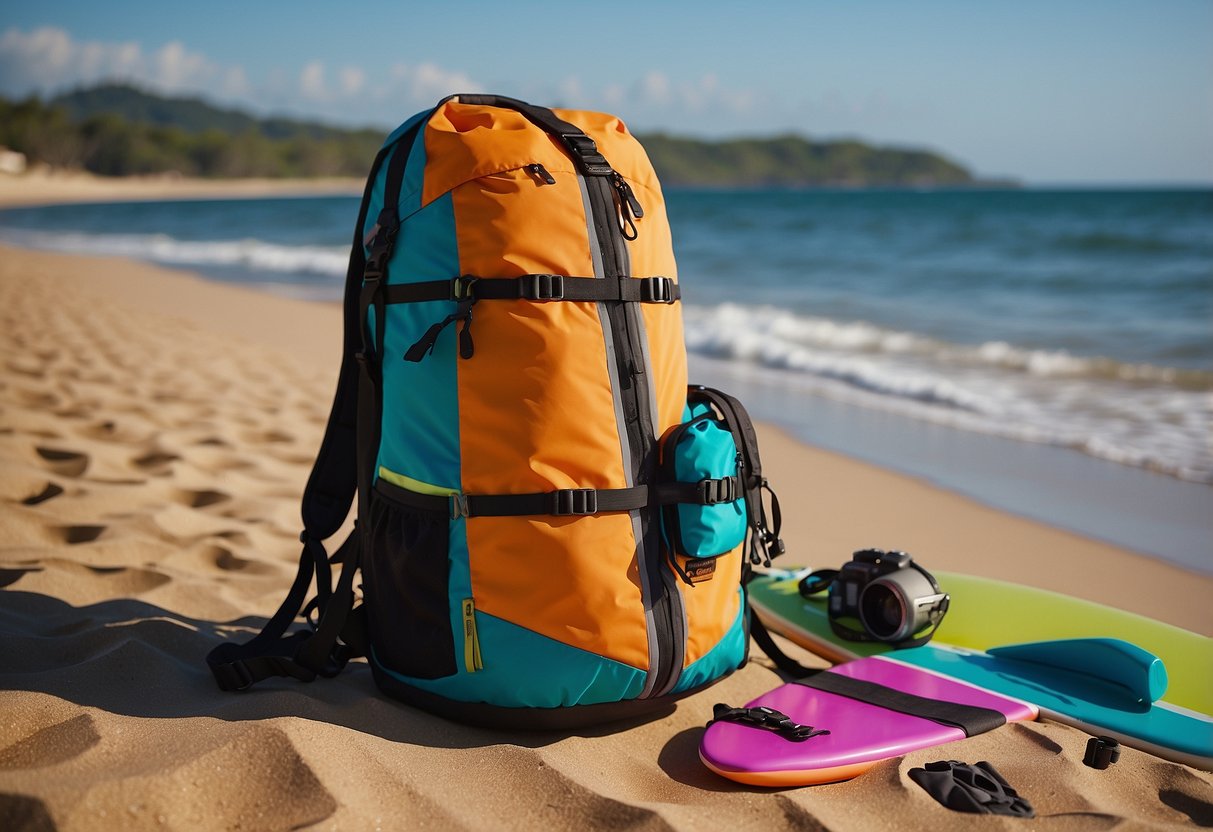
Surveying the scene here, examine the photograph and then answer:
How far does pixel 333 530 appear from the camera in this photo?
2.47 metres

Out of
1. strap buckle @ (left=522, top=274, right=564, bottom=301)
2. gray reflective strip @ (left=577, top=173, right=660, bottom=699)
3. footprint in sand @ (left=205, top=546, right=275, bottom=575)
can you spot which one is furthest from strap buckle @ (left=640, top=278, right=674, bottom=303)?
footprint in sand @ (left=205, top=546, right=275, bottom=575)

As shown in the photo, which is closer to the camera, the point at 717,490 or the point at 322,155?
the point at 717,490

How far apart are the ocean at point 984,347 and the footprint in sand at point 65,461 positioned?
358cm

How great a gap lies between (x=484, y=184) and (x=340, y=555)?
3.51ft

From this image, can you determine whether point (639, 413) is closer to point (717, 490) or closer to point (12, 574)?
point (717, 490)

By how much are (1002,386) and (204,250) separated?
1761 cm

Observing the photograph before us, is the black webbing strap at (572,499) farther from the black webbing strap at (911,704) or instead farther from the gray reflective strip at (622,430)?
the black webbing strap at (911,704)

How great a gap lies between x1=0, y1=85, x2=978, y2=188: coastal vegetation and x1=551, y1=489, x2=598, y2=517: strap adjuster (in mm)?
78217

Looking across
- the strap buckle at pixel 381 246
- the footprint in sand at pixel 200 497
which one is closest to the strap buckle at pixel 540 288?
the strap buckle at pixel 381 246

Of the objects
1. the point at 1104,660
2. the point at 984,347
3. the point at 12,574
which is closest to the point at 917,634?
the point at 1104,660

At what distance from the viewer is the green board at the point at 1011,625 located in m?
2.54

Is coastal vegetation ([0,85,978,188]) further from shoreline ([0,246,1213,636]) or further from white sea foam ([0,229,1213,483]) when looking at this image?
shoreline ([0,246,1213,636])

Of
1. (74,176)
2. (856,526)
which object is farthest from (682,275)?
(74,176)

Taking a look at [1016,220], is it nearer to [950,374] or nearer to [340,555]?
[950,374]
